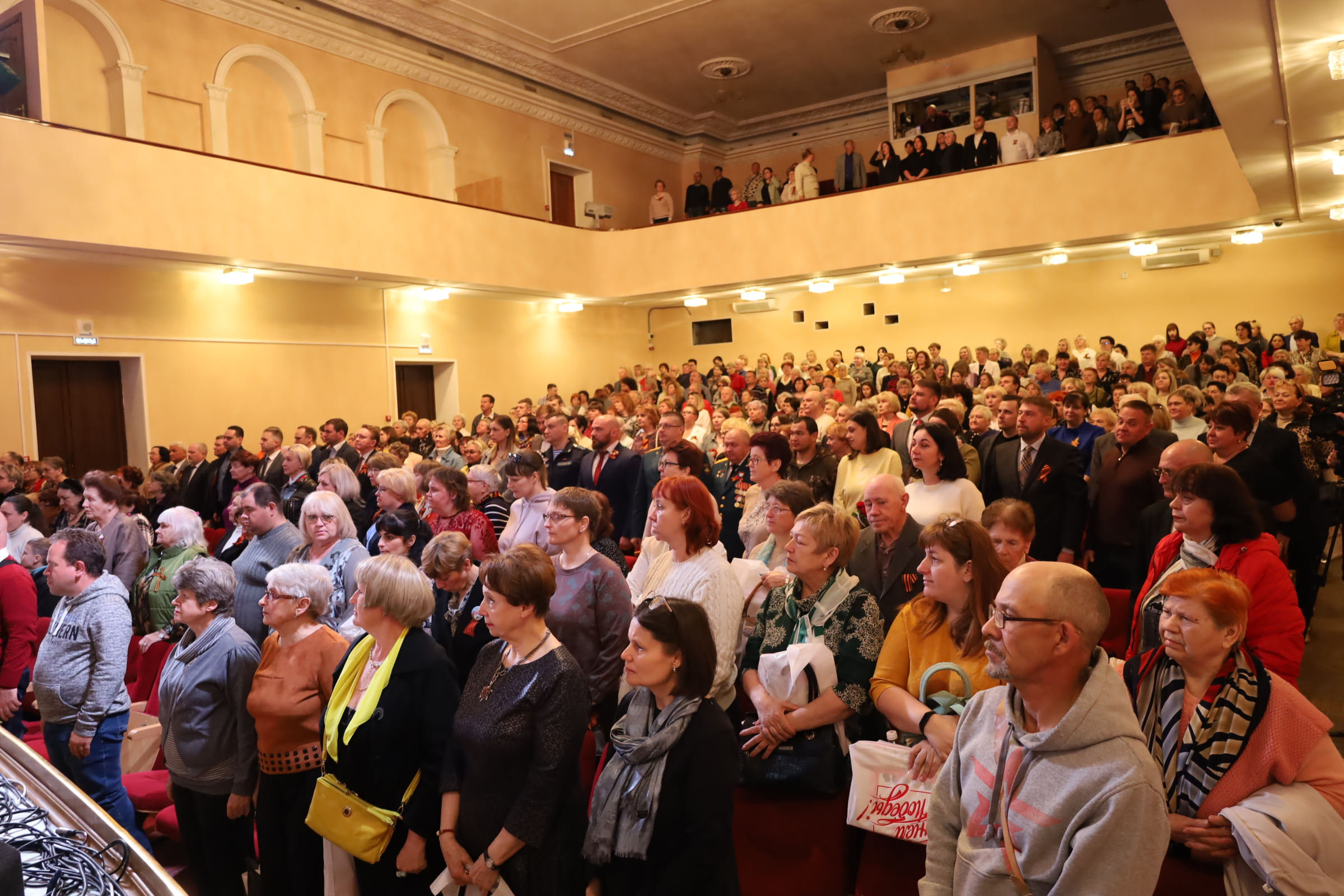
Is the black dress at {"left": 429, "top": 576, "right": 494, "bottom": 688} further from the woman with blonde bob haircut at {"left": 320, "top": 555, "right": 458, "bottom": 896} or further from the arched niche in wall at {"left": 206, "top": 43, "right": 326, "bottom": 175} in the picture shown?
the arched niche in wall at {"left": 206, "top": 43, "right": 326, "bottom": 175}

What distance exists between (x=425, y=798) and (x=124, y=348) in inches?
361

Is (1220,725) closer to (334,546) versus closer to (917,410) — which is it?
(334,546)

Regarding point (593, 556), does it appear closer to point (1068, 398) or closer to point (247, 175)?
point (1068, 398)

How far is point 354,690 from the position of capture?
246cm

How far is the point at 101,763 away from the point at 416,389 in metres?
10.0

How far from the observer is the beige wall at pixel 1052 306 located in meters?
11.5

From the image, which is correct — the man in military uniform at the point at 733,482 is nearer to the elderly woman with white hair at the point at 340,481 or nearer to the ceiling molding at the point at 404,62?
the elderly woman with white hair at the point at 340,481

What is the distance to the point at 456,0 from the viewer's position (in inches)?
475

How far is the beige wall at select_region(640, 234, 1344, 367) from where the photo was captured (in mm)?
11469

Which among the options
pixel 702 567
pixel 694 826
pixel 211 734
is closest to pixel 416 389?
pixel 211 734

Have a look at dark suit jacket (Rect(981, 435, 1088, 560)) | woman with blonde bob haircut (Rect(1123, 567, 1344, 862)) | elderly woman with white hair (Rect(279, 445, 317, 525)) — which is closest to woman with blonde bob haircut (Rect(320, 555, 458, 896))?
woman with blonde bob haircut (Rect(1123, 567, 1344, 862))

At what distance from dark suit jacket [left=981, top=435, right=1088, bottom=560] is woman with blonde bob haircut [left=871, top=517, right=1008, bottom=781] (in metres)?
2.45

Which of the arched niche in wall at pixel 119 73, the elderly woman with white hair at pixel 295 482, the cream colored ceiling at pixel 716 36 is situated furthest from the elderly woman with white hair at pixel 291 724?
the cream colored ceiling at pixel 716 36

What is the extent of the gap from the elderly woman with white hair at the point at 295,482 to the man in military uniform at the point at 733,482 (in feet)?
9.02
